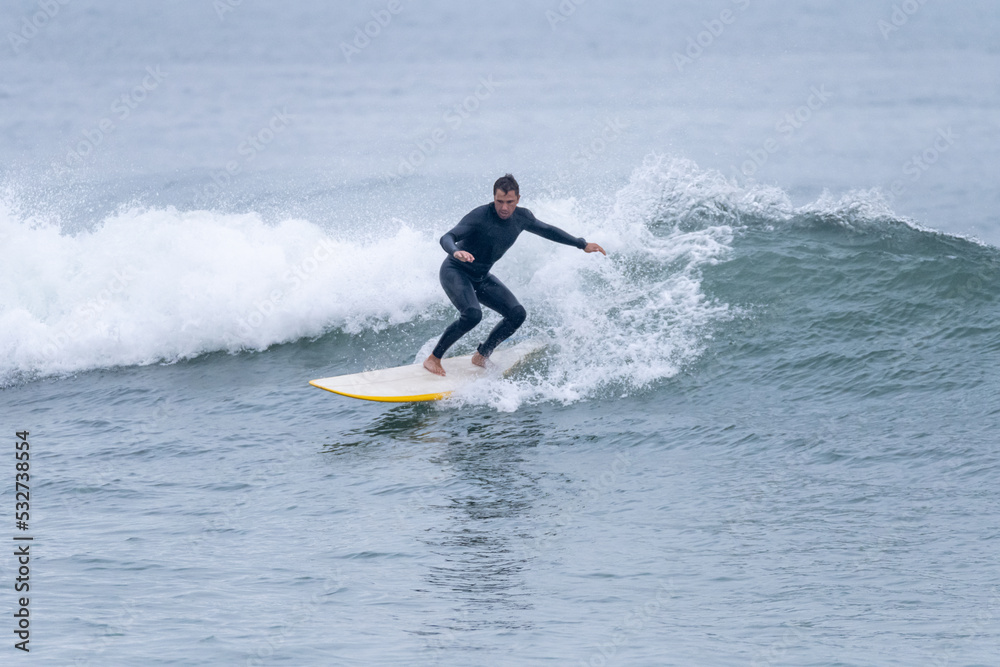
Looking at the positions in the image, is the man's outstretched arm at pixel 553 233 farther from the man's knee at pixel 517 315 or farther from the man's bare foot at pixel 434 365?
the man's bare foot at pixel 434 365

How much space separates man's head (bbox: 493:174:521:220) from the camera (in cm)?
927

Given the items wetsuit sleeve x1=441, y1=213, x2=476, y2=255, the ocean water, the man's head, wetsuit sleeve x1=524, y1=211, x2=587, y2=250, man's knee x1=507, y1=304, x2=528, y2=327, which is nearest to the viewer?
the ocean water

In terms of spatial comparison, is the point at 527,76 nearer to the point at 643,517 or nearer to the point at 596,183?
the point at 596,183

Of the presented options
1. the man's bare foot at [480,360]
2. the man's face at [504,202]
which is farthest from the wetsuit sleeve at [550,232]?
the man's bare foot at [480,360]

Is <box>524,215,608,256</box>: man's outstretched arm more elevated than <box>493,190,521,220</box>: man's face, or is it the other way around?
<box>493,190,521,220</box>: man's face

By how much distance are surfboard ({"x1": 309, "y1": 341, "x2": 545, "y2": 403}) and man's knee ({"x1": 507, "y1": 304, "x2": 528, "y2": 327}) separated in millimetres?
593

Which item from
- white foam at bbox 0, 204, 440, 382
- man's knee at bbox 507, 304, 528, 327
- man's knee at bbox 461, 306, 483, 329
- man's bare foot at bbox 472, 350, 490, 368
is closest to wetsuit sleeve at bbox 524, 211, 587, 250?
man's knee at bbox 507, 304, 528, 327

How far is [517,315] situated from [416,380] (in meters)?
1.17

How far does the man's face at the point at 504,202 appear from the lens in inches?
367

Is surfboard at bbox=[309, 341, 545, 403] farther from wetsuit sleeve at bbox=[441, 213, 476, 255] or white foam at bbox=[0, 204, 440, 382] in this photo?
white foam at bbox=[0, 204, 440, 382]

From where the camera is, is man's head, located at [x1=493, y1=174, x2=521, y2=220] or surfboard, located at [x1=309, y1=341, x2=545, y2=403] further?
surfboard, located at [x1=309, y1=341, x2=545, y2=403]

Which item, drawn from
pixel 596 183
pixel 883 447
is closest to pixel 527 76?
pixel 596 183

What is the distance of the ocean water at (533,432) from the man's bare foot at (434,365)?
47 centimetres

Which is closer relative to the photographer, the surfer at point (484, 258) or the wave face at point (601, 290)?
the surfer at point (484, 258)
